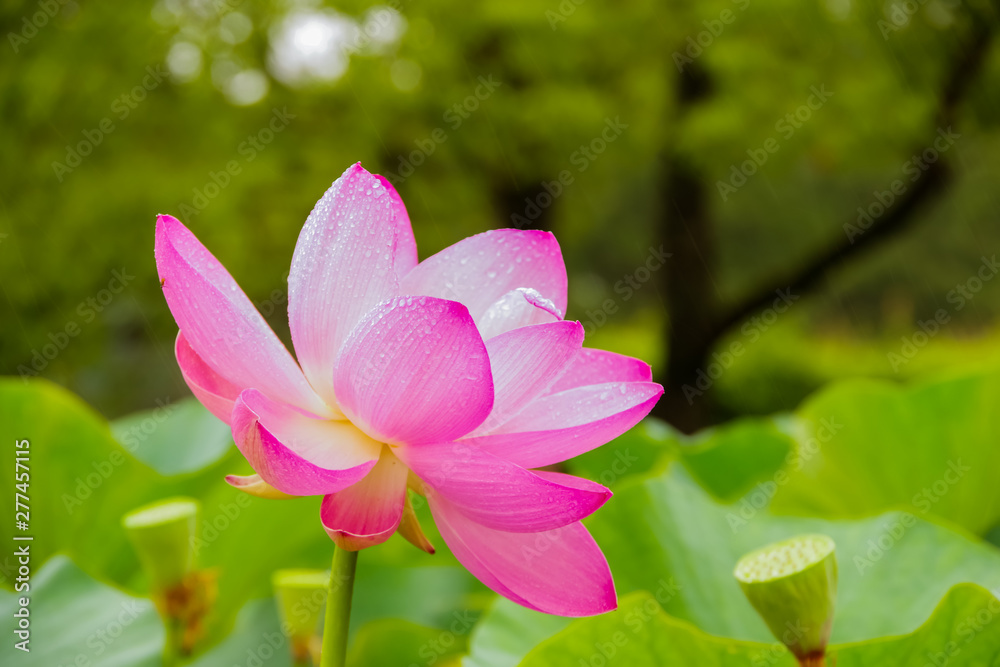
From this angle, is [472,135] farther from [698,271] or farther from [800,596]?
[800,596]

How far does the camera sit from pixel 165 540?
0.41 metres

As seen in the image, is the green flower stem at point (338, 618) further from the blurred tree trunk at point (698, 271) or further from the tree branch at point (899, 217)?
the blurred tree trunk at point (698, 271)

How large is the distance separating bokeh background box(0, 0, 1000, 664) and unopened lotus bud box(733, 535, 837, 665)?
2696 mm

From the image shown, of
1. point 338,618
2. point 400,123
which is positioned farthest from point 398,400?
point 400,123

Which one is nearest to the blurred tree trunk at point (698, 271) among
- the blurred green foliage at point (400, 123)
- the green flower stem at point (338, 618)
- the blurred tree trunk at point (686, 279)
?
the blurred tree trunk at point (686, 279)

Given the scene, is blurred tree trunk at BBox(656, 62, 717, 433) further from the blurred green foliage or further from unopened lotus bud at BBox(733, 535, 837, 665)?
unopened lotus bud at BBox(733, 535, 837, 665)

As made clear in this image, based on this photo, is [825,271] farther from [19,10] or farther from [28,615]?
[28,615]

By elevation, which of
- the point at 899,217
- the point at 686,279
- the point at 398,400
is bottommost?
the point at 686,279

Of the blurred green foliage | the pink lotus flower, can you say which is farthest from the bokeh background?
the pink lotus flower

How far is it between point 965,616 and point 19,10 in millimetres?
3291

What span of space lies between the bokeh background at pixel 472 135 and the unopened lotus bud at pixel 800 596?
2.70 meters

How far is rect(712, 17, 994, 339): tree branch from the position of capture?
3.58 meters

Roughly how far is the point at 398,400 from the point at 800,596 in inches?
6.4

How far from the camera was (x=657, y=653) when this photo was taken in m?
0.34
